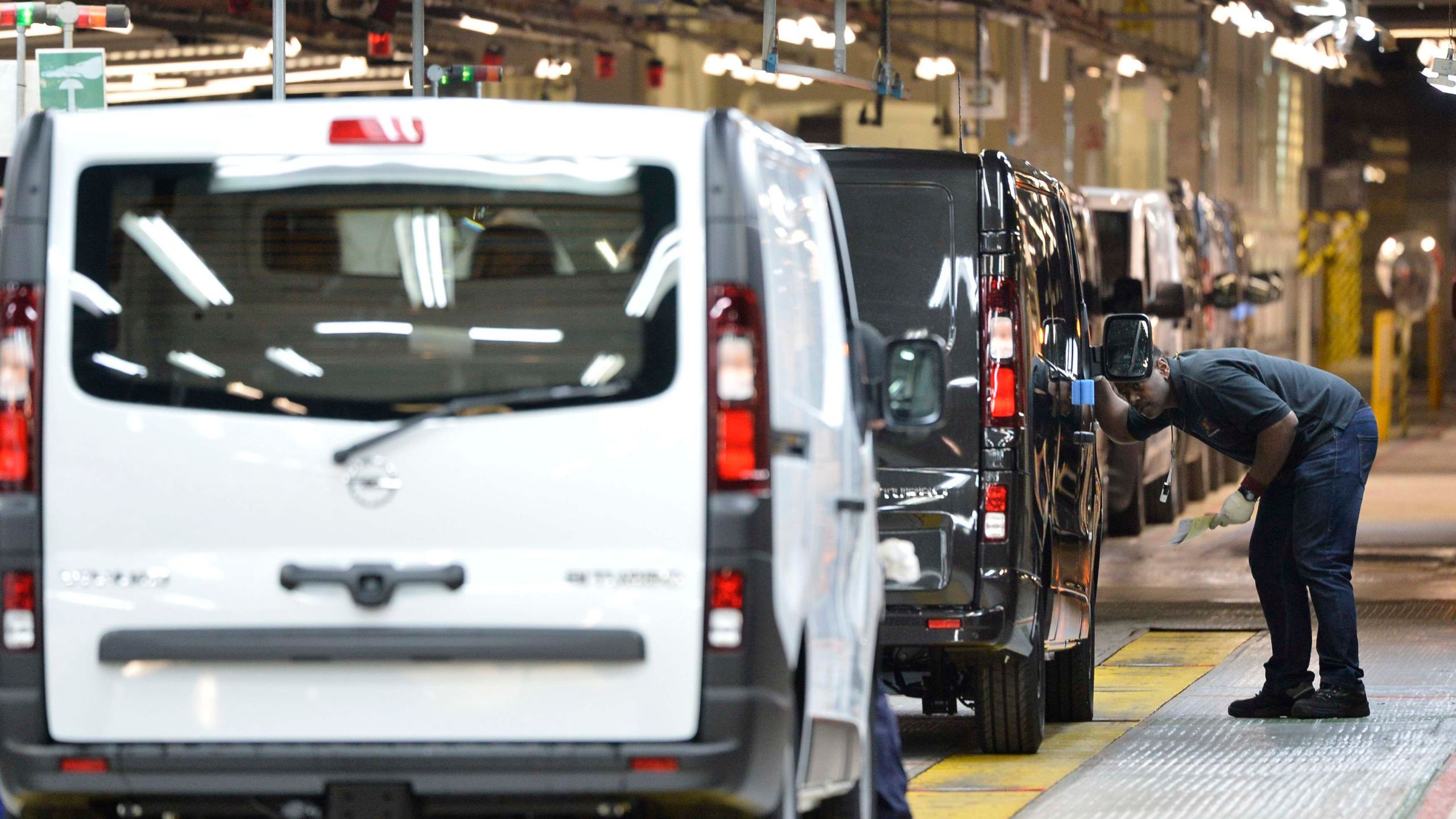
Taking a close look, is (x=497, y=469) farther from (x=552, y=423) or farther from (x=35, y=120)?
(x=35, y=120)

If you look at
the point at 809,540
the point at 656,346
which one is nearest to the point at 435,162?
the point at 656,346

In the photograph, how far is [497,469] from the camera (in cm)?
498

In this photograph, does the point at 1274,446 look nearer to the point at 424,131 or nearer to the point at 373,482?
the point at 424,131

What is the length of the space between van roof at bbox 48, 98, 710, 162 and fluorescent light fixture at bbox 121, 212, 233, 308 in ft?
0.48

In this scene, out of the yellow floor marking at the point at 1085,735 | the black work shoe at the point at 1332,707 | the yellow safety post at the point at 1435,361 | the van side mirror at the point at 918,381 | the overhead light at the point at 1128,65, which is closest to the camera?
the van side mirror at the point at 918,381

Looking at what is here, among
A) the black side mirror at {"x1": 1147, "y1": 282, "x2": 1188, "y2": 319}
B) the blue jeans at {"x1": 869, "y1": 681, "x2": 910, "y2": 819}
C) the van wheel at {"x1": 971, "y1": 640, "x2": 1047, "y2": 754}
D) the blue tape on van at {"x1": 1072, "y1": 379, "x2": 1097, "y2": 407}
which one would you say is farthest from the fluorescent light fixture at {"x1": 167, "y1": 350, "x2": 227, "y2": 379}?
the black side mirror at {"x1": 1147, "y1": 282, "x2": 1188, "y2": 319}

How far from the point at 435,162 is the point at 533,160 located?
0.66 ft

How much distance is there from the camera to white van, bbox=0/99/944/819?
196 inches

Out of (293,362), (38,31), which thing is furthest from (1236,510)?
(38,31)

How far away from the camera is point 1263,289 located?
2875 cm

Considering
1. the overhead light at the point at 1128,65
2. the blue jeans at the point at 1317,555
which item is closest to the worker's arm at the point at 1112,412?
the blue jeans at the point at 1317,555

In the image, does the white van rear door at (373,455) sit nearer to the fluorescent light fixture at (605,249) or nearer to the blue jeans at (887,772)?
the fluorescent light fixture at (605,249)

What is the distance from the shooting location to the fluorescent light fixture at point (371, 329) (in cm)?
506

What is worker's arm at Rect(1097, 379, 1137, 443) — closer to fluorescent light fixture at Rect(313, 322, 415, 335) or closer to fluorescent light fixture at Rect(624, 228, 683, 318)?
fluorescent light fixture at Rect(624, 228, 683, 318)
